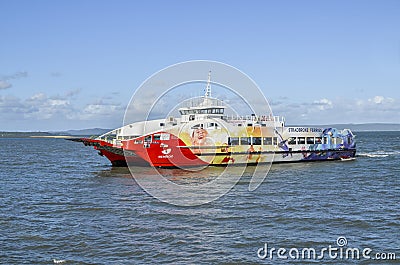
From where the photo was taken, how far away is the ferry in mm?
43375

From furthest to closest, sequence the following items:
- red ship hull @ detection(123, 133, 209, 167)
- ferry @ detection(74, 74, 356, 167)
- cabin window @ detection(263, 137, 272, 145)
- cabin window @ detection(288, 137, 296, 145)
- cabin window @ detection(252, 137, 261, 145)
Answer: cabin window @ detection(288, 137, 296, 145), cabin window @ detection(263, 137, 272, 145), cabin window @ detection(252, 137, 261, 145), ferry @ detection(74, 74, 356, 167), red ship hull @ detection(123, 133, 209, 167)

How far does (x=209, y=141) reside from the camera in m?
44.2

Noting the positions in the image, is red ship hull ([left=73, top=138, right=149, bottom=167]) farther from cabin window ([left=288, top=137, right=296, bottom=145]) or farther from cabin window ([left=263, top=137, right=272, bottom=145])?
cabin window ([left=288, top=137, right=296, bottom=145])

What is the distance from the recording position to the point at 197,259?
15.6m

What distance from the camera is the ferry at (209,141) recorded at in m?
43.4

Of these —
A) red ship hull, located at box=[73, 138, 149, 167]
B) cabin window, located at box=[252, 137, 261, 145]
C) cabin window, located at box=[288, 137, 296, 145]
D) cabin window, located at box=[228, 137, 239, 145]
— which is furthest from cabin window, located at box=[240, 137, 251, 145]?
red ship hull, located at box=[73, 138, 149, 167]

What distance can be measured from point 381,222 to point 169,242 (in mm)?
9807

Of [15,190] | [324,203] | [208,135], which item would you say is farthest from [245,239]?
[208,135]

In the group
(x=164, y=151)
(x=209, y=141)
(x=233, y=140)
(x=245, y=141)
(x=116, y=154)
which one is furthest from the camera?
(x=245, y=141)

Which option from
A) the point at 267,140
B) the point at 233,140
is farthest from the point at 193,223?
the point at 267,140

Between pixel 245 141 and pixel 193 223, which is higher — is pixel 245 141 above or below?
above

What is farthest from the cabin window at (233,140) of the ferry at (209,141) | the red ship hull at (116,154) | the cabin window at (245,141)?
the red ship hull at (116,154)

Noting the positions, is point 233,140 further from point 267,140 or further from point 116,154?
point 116,154

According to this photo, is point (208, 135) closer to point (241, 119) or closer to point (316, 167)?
point (241, 119)
